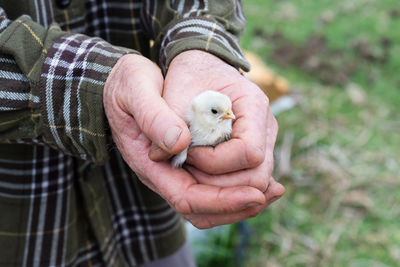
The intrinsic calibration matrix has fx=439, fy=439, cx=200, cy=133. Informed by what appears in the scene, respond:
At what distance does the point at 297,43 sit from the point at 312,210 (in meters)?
2.28

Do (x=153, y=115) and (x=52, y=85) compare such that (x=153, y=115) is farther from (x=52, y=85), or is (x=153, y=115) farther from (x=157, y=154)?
(x=52, y=85)

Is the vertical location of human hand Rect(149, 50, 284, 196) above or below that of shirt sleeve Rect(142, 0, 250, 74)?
below

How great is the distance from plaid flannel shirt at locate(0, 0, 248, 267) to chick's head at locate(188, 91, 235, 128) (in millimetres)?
163

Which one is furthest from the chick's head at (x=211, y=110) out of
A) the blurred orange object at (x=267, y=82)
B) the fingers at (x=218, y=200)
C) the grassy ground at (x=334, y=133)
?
the blurred orange object at (x=267, y=82)

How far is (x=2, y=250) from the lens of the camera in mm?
1336

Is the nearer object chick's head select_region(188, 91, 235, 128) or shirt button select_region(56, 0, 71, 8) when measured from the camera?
chick's head select_region(188, 91, 235, 128)

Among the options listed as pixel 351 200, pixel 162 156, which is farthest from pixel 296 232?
pixel 162 156

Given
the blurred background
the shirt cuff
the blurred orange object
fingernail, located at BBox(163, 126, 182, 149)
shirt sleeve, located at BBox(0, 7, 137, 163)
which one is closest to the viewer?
fingernail, located at BBox(163, 126, 182, 149)

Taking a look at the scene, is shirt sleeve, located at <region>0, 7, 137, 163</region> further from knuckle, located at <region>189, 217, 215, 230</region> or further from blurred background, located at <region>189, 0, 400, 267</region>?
blurred background, located at <region>189, 0, 400, 267</region>

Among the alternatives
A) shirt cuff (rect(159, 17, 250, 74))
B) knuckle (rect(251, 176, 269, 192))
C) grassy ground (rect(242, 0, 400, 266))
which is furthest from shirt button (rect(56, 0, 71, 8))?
grassy ground (rect(242, 0, 400, 266))

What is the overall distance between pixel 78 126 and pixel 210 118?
35 cm

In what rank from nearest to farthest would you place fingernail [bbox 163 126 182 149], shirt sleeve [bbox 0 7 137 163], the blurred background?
fingernail [bbox 163 126 182 149], shirt sleeve [bbox 0 7 137 163], the blurred background

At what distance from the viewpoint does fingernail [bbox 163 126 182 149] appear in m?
1.00

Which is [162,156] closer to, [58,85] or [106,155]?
[106,155]
